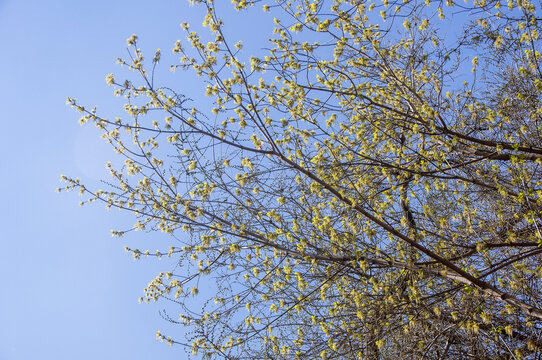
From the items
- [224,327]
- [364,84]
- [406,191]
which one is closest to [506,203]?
[406,191]

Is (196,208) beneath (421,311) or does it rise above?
above

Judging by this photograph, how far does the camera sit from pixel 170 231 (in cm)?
500

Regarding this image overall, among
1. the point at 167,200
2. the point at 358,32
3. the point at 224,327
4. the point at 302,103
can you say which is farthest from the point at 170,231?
the point at 358,32

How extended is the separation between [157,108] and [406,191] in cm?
321

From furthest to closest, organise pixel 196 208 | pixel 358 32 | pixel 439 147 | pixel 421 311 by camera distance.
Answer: pixel 439 147
pixel 358 32
pixel 196 208
pixel 421 311

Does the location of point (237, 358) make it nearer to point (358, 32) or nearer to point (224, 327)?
point (224, 327)

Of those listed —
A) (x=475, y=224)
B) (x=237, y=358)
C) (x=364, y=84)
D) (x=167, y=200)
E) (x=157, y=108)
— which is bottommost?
(x=237, y=358)

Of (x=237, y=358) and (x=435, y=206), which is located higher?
(x=435, y=206)

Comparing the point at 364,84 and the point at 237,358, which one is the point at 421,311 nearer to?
the point at 237,358

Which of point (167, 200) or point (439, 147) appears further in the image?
point (439, 147)

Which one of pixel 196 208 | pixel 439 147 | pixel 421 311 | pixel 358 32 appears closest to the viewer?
pixel 421 311

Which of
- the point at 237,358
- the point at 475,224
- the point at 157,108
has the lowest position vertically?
the point at 237,358

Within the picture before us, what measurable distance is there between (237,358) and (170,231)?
164cm

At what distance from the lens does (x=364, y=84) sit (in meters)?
5.61
